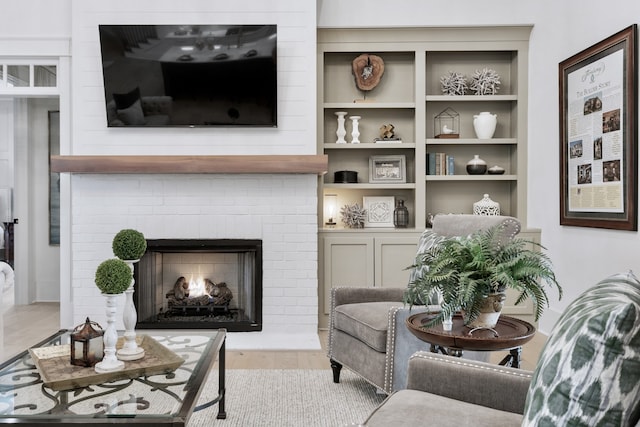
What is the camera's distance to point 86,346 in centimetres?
206

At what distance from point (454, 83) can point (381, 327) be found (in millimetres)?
2772

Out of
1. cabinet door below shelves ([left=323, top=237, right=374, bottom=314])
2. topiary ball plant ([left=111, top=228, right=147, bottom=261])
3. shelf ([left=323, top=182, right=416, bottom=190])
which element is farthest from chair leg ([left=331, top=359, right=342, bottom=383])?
shelf ([left=323, top=182, right=416, bottom=190])

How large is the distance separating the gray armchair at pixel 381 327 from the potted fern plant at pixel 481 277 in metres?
0.48

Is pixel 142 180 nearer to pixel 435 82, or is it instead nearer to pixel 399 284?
pixel 399 284

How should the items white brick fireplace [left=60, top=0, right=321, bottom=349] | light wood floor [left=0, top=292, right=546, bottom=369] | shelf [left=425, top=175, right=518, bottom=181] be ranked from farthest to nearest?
shelf [left=425, top=175, right=518, bottom=181], white brick fireplace [left=60, top=0, right=321, bottom=349], light wood floor [left=0, top=292, right=546, bottom=369]

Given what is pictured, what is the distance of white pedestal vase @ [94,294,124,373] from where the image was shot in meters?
2.01

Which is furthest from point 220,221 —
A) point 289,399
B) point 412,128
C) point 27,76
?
point 27,76

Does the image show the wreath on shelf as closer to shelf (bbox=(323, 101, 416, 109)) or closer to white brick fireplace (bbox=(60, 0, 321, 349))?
shelf (bbox=(323, 101, 416, 109))

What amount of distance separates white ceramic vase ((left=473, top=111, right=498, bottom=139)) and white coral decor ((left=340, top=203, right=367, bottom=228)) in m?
1.21

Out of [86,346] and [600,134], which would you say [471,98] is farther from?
[86,346]

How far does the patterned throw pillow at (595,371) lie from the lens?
95 centimetres

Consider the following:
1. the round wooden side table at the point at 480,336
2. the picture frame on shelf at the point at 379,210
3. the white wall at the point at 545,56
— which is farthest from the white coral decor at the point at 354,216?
the round wooden side table at the point at 480,336

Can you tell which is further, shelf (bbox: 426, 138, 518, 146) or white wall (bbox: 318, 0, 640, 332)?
shelf (bbox: 426, 138, 518, 146)

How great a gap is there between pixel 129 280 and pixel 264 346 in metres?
2.18
